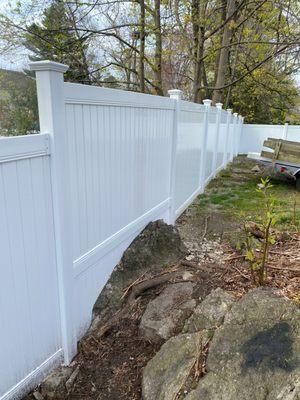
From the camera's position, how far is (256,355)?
1.83 m

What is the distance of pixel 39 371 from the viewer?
83.3 inches

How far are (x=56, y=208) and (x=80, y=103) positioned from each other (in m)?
0.71

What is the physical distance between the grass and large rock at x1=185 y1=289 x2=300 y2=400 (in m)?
2.37

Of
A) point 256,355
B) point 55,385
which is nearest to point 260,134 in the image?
point 256,355

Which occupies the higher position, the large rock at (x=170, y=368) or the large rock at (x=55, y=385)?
the large rock at (x=170, y=368)

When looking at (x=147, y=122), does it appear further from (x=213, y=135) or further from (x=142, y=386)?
(x=213, y=135)

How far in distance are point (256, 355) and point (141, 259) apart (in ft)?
5.20

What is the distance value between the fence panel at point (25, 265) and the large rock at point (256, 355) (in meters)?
1.03

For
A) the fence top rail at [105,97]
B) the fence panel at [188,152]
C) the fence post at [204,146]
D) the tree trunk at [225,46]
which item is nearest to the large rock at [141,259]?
the fence panel at [188,152]

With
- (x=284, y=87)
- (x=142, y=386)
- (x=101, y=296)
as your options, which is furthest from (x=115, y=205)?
(x=284, y=87)

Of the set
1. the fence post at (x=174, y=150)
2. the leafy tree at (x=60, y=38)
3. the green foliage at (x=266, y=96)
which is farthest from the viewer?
the green foliage at (x=266, y=96)

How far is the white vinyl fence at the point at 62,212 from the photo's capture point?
69.4 inches

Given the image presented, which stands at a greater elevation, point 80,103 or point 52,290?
point 80,103

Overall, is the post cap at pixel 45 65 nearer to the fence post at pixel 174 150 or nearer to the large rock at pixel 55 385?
the large rock at pixel 55 385
